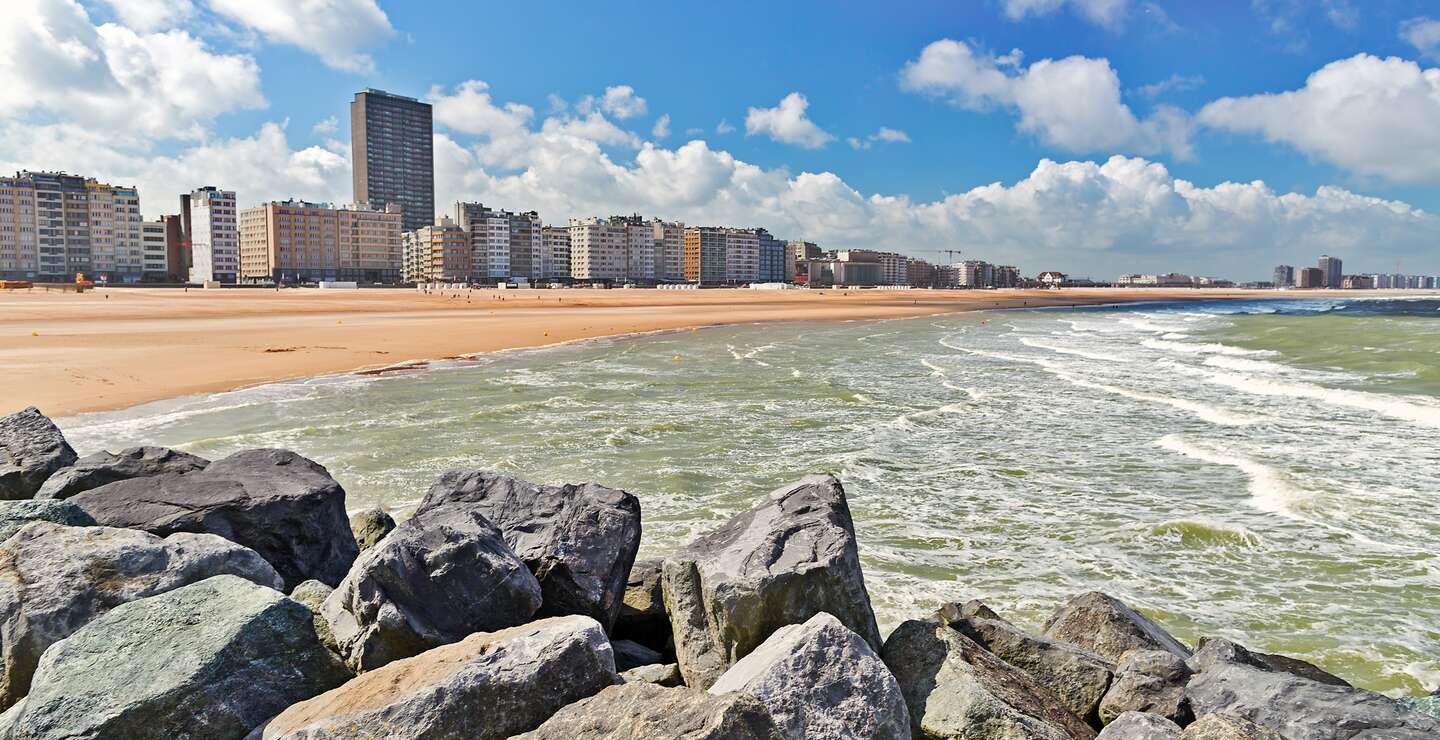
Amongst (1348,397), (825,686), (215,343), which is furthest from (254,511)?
(215,343)

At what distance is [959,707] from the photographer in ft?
12.2

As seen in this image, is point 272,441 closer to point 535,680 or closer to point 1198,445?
point 535,680

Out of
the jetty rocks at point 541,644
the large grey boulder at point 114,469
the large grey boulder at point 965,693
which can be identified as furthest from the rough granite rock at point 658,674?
the large grey boulder at point 114,469

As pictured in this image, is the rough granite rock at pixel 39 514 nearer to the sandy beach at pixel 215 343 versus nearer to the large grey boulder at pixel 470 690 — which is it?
the large grey boulder at pixel 470 690

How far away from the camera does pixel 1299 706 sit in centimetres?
379

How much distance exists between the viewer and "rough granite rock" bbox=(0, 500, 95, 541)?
501 centimetres

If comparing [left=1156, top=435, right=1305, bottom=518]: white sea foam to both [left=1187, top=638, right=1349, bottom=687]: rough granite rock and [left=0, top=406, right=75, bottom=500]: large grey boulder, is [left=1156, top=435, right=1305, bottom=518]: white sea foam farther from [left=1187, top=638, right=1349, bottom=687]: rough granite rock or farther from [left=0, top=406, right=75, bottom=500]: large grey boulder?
[left=0, top=406, right=75, bottom=500]: large grey boulder

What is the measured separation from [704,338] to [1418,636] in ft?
108

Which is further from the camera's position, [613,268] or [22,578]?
[613,268]

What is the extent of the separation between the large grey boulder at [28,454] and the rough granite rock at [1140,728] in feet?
24.4

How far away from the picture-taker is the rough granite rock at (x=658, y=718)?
2750mm

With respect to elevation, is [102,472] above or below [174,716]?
above

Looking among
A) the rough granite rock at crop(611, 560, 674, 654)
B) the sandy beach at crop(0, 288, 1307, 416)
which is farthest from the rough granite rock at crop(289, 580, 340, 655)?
the sandy beach at crop(0, 288, 1307, 416)

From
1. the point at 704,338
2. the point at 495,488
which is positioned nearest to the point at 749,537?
the point at 495,488
